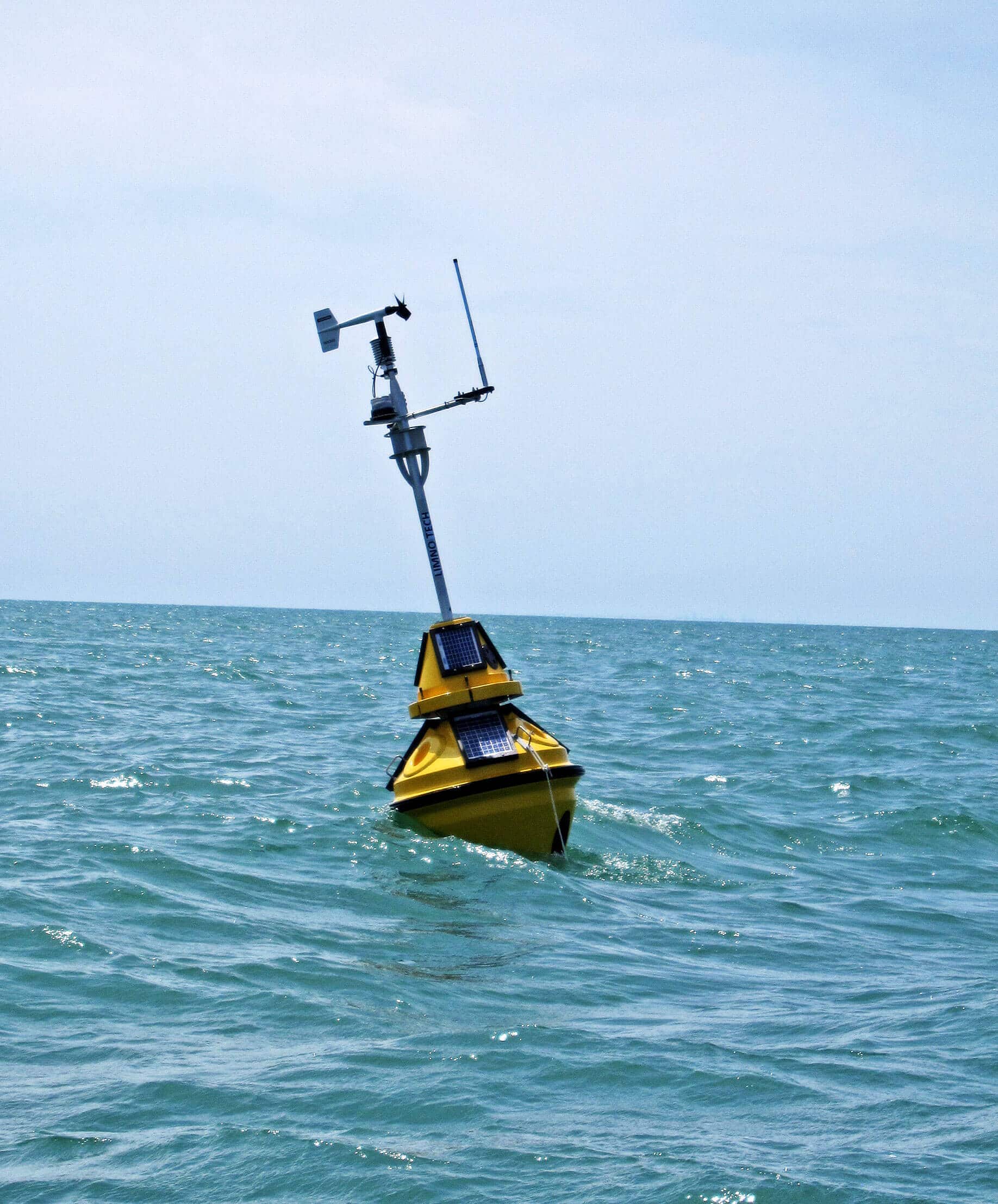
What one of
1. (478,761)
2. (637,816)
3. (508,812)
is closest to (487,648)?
(478,761)

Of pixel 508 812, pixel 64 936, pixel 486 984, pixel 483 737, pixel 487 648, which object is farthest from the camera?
pixel 487 648

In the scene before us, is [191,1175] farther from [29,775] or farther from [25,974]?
[29,775]

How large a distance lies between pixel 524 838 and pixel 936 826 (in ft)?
17.9

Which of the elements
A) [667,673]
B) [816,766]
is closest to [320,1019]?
[816,766]

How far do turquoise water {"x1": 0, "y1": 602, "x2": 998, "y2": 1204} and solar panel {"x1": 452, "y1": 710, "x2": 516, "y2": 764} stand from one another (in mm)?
844

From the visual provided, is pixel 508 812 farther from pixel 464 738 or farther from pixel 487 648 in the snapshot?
pixel 487 648

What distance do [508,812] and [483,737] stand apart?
0.70 metres

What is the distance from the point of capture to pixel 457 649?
12.0 metres

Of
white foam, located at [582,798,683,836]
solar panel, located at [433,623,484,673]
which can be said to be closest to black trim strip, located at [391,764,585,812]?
solar panel, located at [433,623,484,673]

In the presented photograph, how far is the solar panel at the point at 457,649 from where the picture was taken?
468 inches

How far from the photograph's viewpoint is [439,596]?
496 inches

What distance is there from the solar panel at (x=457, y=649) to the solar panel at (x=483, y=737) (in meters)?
0.47

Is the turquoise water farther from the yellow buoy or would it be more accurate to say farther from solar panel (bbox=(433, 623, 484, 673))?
solar panel (bbox=(433, 623, 484, 673))

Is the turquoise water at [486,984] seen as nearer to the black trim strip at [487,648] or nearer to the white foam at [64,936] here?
the white foam at [64,936]
